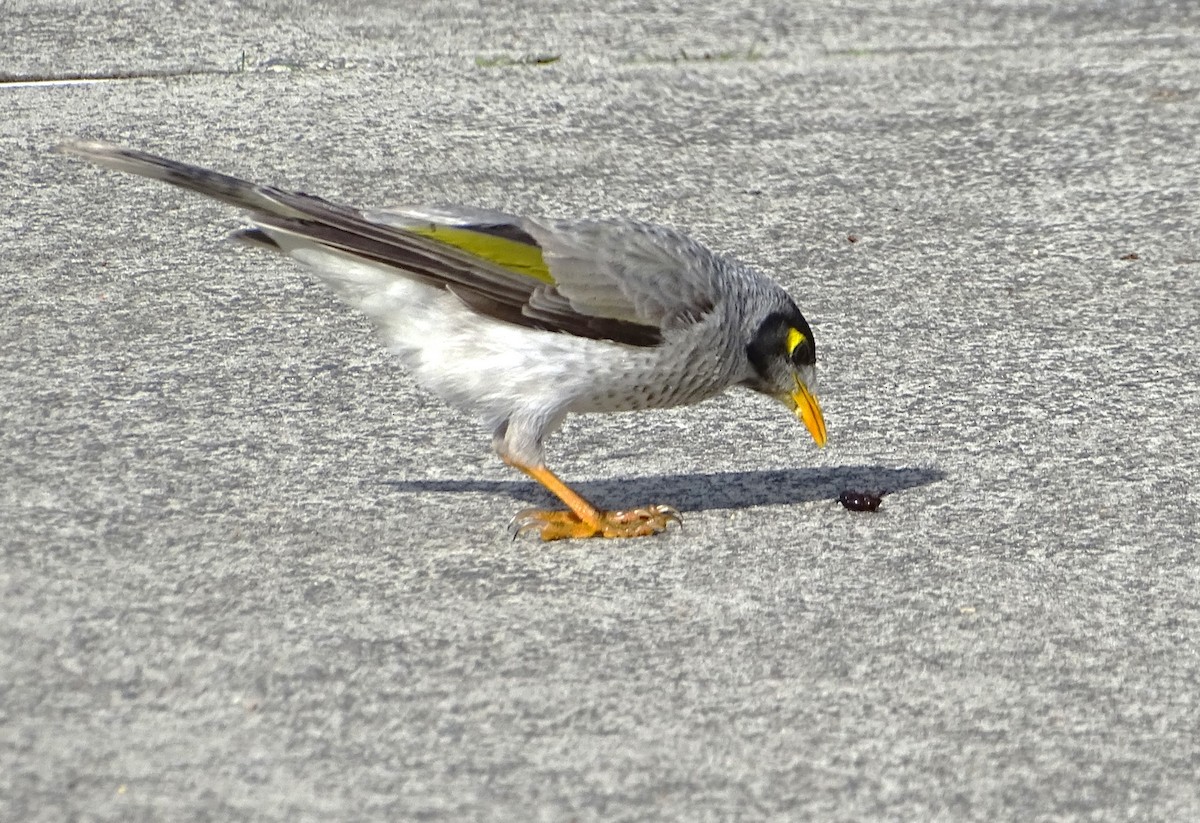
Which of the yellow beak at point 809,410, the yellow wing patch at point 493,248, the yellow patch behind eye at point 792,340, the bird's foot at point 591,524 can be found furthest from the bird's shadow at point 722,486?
the yellow wing patch at point 493,248

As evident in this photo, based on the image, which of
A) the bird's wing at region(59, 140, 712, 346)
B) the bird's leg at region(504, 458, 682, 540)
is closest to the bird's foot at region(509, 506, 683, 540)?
the bird's leg at region(504, 458, 682, 540)

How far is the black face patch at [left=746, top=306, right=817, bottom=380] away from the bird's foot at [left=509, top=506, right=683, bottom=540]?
639 mm

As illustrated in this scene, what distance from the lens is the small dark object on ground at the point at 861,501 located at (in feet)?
17.1

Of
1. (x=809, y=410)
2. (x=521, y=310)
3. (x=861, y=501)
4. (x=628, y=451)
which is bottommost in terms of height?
(x=628, y=451)

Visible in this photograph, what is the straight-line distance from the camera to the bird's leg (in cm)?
502

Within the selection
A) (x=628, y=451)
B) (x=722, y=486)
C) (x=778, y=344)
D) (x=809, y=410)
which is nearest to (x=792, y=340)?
(x=778, y=344)

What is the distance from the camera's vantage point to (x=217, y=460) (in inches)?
211

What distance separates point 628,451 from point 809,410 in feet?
2.04

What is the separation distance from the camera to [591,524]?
16.6 ft

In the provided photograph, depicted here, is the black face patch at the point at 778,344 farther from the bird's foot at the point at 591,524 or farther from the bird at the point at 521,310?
the bird's foot at the point at 591,524

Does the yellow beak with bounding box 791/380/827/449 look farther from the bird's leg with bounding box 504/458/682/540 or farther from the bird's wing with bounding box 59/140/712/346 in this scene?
the bird's leg with bounding box 504/458/682/540

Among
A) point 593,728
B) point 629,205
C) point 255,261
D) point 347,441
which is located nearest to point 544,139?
point 629,205

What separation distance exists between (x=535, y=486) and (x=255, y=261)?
6.71 ft

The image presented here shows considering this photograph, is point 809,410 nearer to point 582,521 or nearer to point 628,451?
point 628,451
